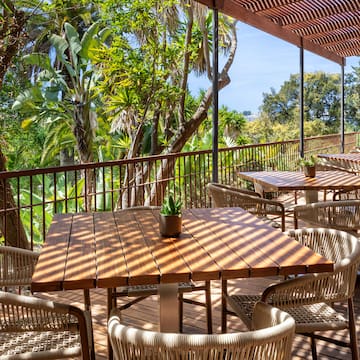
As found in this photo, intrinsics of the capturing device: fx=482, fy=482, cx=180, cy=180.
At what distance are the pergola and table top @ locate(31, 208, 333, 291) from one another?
269 centimetres

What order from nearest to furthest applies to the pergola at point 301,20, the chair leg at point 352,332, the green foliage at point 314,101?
the chair leg at point 352,332 < the pergola at point 301,20 < the green foliage at point 314,101

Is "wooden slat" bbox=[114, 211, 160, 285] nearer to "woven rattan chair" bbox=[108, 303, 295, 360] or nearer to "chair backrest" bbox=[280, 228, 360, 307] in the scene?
"woven rattan chair" bbox=[108, 303, 295, 360]

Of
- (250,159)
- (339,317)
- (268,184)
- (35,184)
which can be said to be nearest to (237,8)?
(268,184)

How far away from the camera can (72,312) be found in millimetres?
1880

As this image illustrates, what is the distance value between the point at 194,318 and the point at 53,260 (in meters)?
1.50

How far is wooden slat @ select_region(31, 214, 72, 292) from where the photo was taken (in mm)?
1721

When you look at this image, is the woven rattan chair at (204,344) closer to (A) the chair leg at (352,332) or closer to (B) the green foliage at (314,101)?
(A) the chair leg at (352,332)

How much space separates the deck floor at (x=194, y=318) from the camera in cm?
275

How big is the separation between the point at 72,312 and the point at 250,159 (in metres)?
6.63

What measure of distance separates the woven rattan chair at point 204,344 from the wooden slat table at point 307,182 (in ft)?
8.80

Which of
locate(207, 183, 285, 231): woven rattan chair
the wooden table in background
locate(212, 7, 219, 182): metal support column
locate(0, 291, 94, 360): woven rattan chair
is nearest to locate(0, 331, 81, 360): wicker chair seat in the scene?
locate(0, 291, 94, 360): woven rattan chair

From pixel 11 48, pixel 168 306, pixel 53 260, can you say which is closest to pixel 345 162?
pixel 11 48

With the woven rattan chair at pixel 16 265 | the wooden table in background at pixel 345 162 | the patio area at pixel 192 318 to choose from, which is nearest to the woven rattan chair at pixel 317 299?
the patio area at pixel 192 318

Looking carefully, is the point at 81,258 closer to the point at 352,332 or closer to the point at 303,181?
the point at 352,332
